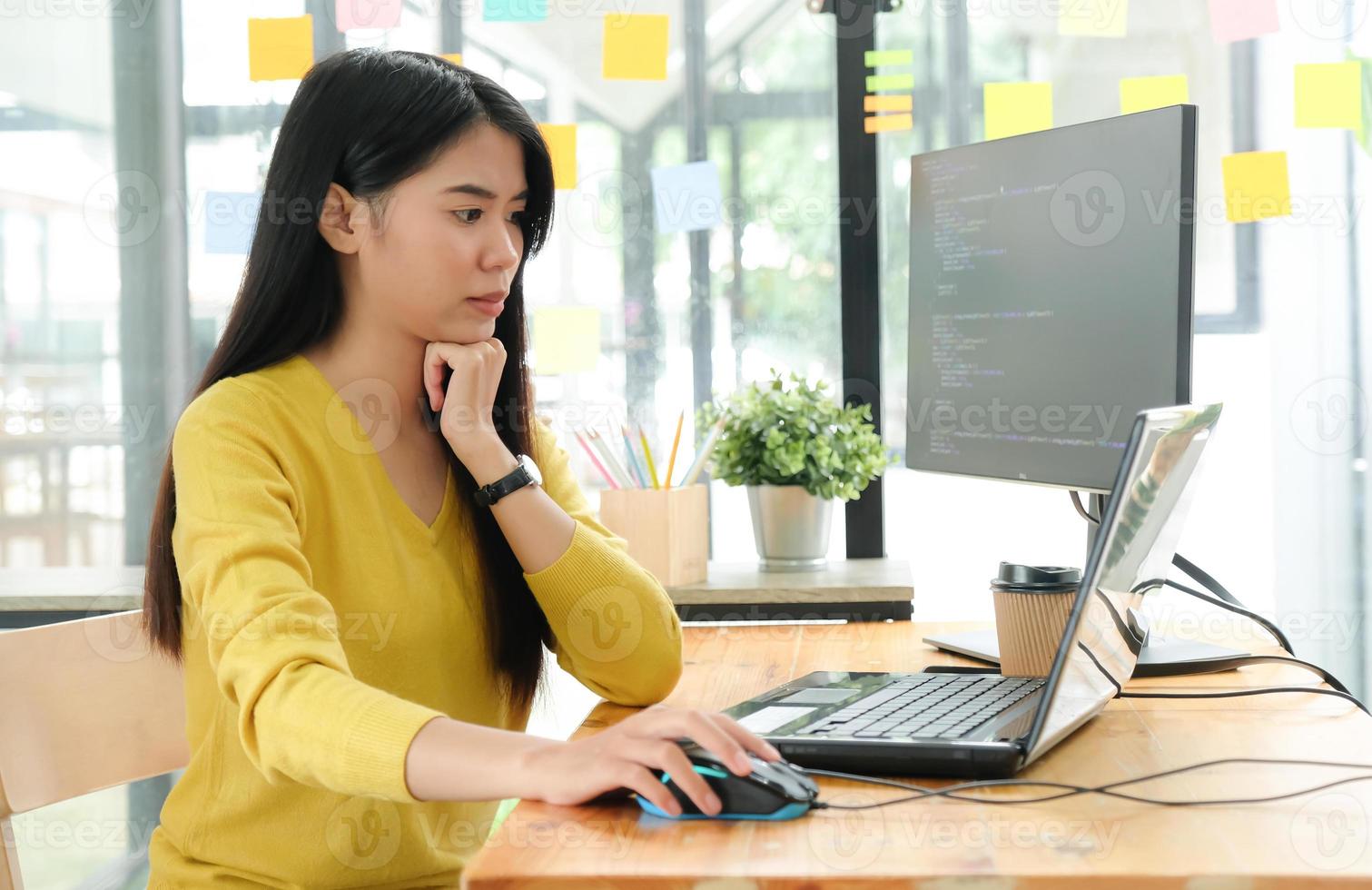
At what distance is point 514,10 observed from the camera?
1969 mm

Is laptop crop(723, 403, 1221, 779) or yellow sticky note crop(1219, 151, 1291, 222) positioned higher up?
yellow sticky note crop(1219, 151, 1291, 222)

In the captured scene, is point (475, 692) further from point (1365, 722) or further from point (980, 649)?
point (1365, 722)

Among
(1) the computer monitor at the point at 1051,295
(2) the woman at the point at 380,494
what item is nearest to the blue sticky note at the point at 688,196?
(1) the computer monitor at the point at 1051,295

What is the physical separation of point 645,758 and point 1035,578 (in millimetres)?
511

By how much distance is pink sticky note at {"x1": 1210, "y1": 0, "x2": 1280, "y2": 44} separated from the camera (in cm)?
184

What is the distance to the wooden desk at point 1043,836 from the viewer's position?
24.8 inches

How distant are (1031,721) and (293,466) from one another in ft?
2.13

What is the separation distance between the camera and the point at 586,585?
1.16 meters

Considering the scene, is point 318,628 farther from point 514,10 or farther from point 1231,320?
point 1231,320

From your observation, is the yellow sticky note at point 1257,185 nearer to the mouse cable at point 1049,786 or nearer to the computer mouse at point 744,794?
the mouse cable at point 1049,786

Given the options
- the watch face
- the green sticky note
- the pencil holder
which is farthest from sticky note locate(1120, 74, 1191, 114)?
the watch face

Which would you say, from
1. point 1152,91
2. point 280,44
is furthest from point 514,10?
point 1152,91

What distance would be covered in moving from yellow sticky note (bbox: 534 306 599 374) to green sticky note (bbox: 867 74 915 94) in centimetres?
57

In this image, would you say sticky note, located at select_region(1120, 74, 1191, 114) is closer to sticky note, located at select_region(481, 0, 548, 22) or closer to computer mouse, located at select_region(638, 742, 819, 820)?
sticky note, located at select_region(481, 0, 548, 22)
